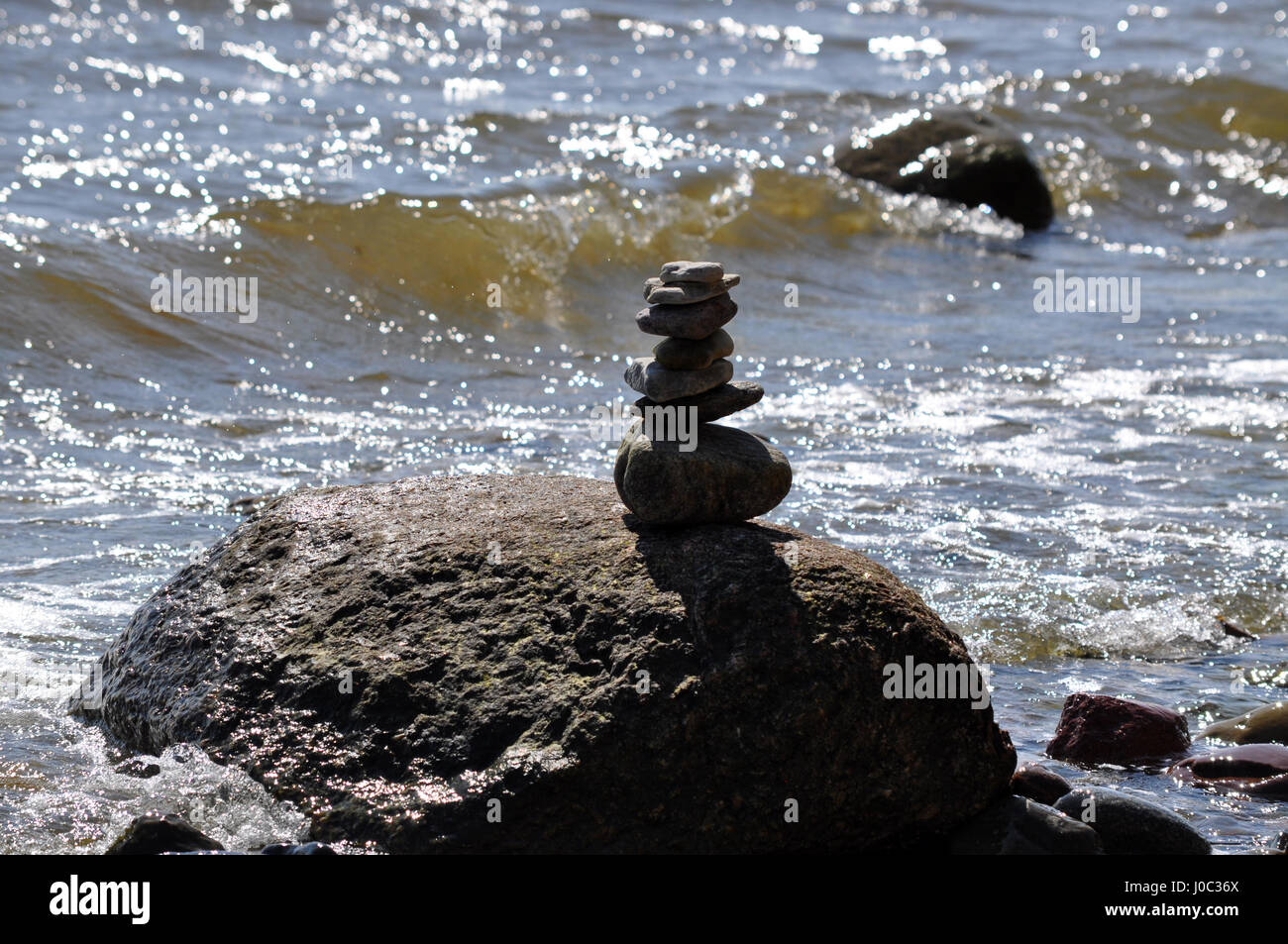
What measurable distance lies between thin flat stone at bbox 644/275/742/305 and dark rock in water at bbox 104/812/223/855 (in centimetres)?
190

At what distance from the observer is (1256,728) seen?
4.76m

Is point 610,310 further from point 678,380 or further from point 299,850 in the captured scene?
point 299,850

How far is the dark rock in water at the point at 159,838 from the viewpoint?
361 cm

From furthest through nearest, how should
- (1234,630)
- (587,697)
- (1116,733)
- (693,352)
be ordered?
(1234,630), (1116,733), (693,352), (587,697)

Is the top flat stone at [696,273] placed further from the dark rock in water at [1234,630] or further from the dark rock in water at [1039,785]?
the dark rock in water at [1234,630]

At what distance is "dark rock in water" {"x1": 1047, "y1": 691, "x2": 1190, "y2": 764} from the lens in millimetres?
4641

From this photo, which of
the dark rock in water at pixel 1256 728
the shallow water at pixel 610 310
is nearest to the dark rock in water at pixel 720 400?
the shallow water at pixel 610 310

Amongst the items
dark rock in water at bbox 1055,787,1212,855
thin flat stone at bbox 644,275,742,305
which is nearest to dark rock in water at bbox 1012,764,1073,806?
dark rock in water at bbox 1055,787,1212,855

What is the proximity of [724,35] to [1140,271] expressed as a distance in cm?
840

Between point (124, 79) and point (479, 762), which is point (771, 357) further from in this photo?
point (124, 79)

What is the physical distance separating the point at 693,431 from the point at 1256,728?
6.92 ft

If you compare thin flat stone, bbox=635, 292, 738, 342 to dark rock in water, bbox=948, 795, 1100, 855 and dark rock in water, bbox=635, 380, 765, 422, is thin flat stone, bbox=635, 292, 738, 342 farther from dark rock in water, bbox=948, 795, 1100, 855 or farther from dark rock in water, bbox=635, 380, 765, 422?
dark rock in water, bbox=948, 795, 1100, 855

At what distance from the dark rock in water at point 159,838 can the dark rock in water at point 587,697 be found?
0.28 metres

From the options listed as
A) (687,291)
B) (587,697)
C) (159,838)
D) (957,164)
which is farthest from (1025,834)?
(957,164)
